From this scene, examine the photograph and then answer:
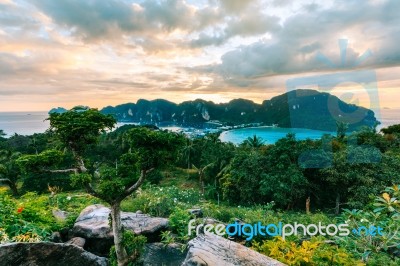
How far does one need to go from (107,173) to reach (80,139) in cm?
67

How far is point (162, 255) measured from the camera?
5250 mm

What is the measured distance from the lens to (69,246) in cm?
462

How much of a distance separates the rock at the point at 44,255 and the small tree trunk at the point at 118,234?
1.46 ft

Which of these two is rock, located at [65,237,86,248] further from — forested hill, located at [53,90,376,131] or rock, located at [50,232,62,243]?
forested hill, located at [53,90,376,131]

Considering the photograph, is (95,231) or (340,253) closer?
(340,253)

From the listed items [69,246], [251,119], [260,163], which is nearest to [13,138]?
[260,163]

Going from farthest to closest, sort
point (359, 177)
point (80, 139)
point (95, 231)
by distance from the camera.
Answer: point (359, 177)
point (95, 231)
point (80, 139)

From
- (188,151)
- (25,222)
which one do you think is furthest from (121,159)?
(188,151)

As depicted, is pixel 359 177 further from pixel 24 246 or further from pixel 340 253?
pixel 24 246

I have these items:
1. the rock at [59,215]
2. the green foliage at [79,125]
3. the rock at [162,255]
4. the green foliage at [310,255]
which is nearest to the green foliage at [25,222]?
the rock at [59,215]

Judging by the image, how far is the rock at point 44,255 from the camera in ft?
13.1

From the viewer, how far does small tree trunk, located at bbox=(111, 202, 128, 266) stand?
4.55 metres

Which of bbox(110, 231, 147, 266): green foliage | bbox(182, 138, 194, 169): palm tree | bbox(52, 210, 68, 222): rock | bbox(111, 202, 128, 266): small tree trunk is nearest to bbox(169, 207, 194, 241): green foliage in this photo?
bbox(110, 231, 147, 266): green foliage

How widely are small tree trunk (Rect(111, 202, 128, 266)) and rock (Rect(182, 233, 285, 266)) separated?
1.53m
